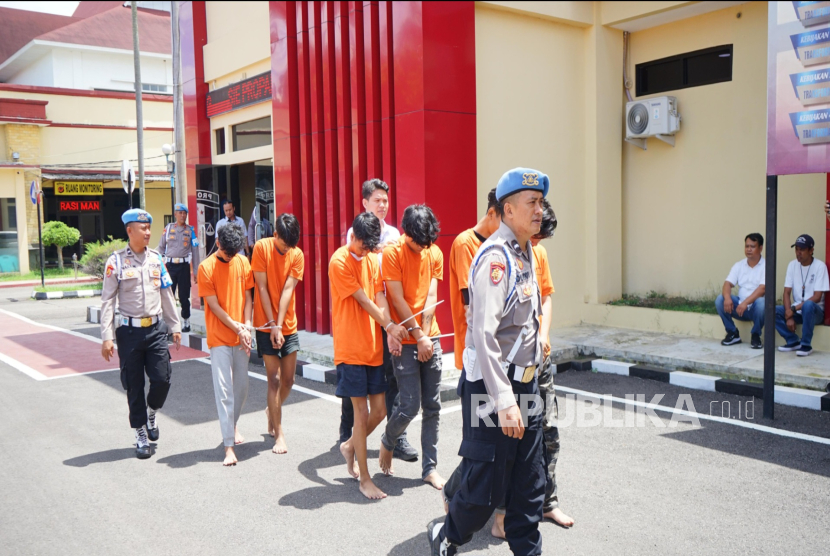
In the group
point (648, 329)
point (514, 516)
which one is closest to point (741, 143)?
point (648, 329)

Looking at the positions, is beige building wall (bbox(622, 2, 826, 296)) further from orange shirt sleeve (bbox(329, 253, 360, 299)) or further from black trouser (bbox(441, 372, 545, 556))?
black trouser (bbox(441, 372, 545, 556))

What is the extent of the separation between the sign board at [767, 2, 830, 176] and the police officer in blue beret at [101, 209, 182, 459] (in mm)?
5144

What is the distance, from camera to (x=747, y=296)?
313 inches

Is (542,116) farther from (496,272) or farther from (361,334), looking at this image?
(496,272)

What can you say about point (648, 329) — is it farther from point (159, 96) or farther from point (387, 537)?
point (159, 96)

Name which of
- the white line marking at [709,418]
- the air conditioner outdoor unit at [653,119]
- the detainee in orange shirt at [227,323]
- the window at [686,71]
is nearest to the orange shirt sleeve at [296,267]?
the detainee in orange shirt at [227,323]

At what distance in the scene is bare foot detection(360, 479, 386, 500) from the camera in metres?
4.55

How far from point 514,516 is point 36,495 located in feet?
11.1

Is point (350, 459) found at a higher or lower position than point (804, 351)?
lower

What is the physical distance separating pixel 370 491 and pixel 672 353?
4.60 meters

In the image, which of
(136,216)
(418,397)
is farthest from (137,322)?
(418,397)

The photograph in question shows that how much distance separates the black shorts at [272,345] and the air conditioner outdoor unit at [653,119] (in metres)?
6.10

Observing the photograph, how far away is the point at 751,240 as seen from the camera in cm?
802

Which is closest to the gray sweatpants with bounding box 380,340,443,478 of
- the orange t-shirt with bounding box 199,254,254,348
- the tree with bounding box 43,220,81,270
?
the orange t-shirt with bounding box 199,254,254,348
